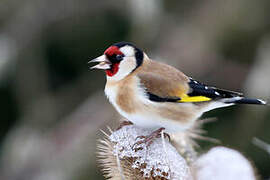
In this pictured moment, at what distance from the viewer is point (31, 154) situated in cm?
540

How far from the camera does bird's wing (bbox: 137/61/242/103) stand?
82.0 inches

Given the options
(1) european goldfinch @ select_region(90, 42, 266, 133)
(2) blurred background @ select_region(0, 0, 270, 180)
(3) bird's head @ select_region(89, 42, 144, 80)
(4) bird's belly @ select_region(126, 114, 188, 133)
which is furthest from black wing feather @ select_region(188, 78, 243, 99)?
(2) blurred background @ select_region(0, 0, 270, 180)

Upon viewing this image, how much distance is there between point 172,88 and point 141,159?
368 millimetres

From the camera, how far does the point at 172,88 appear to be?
2074 mm

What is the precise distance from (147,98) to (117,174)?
0.36 meters

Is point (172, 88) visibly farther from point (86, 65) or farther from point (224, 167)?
point (86, 65)

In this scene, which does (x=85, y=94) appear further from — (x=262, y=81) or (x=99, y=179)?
(x=262, y=81)

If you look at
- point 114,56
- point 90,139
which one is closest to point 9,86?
point 90,139

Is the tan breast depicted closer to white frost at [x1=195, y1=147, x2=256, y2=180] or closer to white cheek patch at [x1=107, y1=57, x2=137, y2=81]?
white cheek patch at [x1=107, y1=57, x2=137, y2=81]

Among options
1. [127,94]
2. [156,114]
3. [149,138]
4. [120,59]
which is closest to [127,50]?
[120,59]

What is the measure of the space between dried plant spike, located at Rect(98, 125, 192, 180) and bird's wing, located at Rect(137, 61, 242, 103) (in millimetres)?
206

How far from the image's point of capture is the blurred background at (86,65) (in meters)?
5.15

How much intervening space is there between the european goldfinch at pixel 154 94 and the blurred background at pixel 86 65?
2570mm

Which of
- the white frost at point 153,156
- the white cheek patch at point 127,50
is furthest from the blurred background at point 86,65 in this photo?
the white frost at point 153,156
